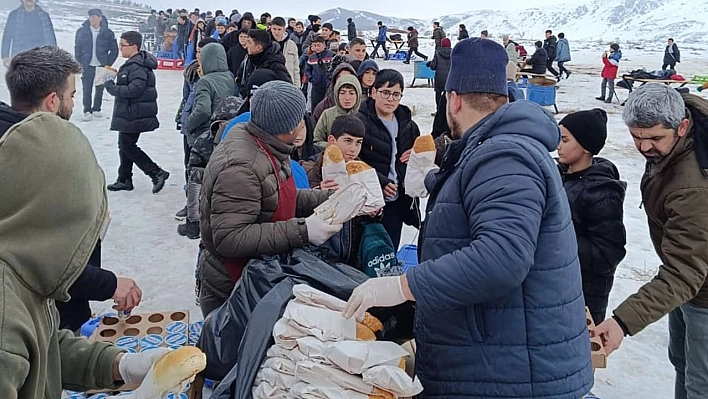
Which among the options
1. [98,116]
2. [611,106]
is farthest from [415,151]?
[611,106]

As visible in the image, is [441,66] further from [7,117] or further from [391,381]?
[391,381]

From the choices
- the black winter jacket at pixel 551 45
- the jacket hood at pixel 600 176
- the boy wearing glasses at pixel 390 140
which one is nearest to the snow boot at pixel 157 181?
the boy wearing glasses at pixel 390 140

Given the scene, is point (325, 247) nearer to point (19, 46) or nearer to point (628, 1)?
point (19, 46)

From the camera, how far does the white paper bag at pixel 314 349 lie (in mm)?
1723

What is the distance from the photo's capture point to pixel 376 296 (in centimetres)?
172

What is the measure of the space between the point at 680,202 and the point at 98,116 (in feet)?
33.5

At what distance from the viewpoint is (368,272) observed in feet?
9.27

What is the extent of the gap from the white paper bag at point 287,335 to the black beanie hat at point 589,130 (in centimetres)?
178

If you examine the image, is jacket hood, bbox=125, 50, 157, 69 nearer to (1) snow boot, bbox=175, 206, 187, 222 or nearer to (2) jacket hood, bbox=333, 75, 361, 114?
(1) snow boot, bbox=175, 206, 187, 222

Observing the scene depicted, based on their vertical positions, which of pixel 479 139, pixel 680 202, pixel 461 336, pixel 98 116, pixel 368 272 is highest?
pixel 479 139

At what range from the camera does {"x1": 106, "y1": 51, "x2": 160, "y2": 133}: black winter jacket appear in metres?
6.22

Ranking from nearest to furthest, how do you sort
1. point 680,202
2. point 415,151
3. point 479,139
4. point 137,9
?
point 479,139, point 680,202, point 415,151, point 137,9

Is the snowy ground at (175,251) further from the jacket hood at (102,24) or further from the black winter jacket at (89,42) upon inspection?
the jacket hood at (102,24)

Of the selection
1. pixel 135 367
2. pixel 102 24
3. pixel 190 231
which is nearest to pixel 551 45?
pixel 102 24
